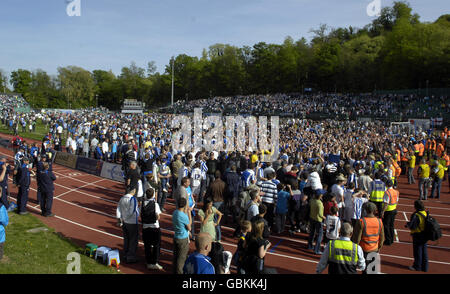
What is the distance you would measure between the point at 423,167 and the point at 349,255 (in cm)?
1012

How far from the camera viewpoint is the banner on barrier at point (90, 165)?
19062mm

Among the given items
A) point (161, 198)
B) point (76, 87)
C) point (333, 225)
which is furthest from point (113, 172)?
point (76, 87)

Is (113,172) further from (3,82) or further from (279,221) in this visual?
(3,82)

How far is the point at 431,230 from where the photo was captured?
722 cm

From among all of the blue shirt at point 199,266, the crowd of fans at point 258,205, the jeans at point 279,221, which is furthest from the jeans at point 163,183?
the blue shirt at point 199,266

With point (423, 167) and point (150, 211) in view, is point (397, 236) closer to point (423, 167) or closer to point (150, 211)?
point (423, 167)

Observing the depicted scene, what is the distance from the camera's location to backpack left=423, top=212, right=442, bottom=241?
7180 millimetres

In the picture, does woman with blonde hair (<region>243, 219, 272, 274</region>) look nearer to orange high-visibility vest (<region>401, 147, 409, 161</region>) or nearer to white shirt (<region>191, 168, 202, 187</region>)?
white shirt (<region>191, 168, 202, 187</region>)

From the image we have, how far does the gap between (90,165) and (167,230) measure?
36.1 ft

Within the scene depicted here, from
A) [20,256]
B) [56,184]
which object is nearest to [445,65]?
[56,184]

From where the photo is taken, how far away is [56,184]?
666 inches

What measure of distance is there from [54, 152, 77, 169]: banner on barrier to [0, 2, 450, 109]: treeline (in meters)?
50.2

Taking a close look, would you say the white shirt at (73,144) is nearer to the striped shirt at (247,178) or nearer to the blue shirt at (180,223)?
the striped shirt at (247,178)

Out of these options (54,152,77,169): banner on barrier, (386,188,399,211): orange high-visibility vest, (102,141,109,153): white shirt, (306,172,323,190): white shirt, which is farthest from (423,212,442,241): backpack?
(54,152,77,169): banner on barrier
